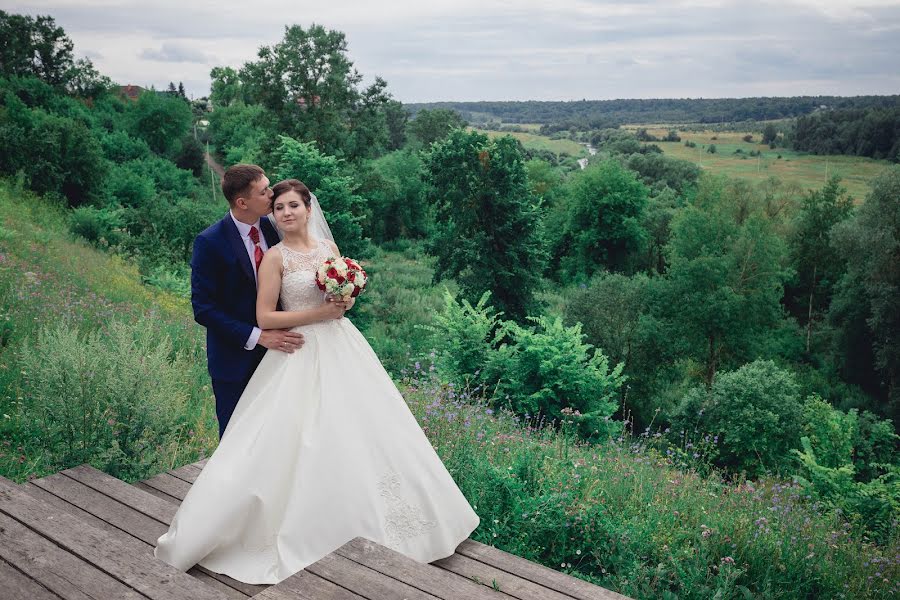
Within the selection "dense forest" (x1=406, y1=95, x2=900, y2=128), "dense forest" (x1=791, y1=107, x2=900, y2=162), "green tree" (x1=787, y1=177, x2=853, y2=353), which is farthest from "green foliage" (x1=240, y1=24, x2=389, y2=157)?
"dense forest" (x1=406, y1=95, x2=900, y2=128)

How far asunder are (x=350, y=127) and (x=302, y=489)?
35065mm

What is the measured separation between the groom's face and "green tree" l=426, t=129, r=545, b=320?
19.8 m

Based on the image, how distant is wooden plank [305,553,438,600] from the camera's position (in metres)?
3.08

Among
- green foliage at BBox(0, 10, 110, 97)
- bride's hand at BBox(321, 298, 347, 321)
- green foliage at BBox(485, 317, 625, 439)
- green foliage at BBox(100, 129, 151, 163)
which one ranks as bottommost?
green foliage at BBox(485, 317, 625, 439)

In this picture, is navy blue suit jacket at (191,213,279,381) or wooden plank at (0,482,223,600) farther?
navy blue suit jacket at (191,213,279,381)

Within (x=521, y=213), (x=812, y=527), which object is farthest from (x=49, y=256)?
(x=521, y=213)

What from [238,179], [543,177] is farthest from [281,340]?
[543,177]

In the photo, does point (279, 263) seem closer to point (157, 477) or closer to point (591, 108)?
point (157, 477)

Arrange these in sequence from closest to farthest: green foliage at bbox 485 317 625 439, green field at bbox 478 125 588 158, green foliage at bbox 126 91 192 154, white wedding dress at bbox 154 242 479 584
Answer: white wedding dress at bbox 154 242 479 584 → green foliage at bbox 485 317 625 439 → green foliage at bbox 126 91 192 154 → green field at bbox 478 125 588 158

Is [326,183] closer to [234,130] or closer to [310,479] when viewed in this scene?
[310,479]

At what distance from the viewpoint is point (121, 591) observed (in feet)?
9.41

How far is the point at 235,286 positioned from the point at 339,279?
761 millimetres

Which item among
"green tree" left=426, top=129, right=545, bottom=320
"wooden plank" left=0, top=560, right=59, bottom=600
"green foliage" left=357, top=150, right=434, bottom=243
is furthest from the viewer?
"green foliage" left=357, top=150, right=434, bottom=243

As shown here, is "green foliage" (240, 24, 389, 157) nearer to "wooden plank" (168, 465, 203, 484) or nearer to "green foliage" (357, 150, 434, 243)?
"green foliage" (357, 150, 434, 243)
